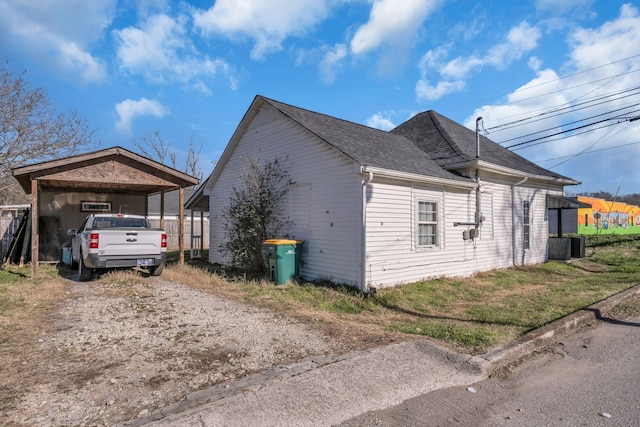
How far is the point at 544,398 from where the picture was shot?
3791mm

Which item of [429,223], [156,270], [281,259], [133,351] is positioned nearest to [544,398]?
[133,351]

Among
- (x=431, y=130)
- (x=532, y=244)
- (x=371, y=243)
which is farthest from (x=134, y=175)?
A: (x=532, y=244)

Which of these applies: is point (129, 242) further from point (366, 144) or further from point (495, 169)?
point (495, 169)

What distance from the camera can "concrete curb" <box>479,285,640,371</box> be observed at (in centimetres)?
473

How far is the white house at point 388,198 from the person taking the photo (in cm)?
927

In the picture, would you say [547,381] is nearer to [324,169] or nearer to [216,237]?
[324,169]

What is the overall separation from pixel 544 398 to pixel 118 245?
30.2 feet

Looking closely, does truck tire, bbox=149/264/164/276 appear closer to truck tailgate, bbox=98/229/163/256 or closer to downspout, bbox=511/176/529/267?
truck tailgate, bbox=98/229/163/256

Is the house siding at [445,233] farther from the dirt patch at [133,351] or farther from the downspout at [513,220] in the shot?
the dirt patch at [133,351]

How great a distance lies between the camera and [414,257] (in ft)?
33.3

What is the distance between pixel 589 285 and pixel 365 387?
9288 millimetres

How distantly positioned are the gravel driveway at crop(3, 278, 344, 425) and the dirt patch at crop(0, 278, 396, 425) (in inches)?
0.4

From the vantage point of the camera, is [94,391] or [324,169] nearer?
[94,391]

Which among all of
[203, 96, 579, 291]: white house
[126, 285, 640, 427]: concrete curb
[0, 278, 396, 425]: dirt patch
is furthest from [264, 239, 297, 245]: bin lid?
[126, 285, 640, 427]: concrete curb
